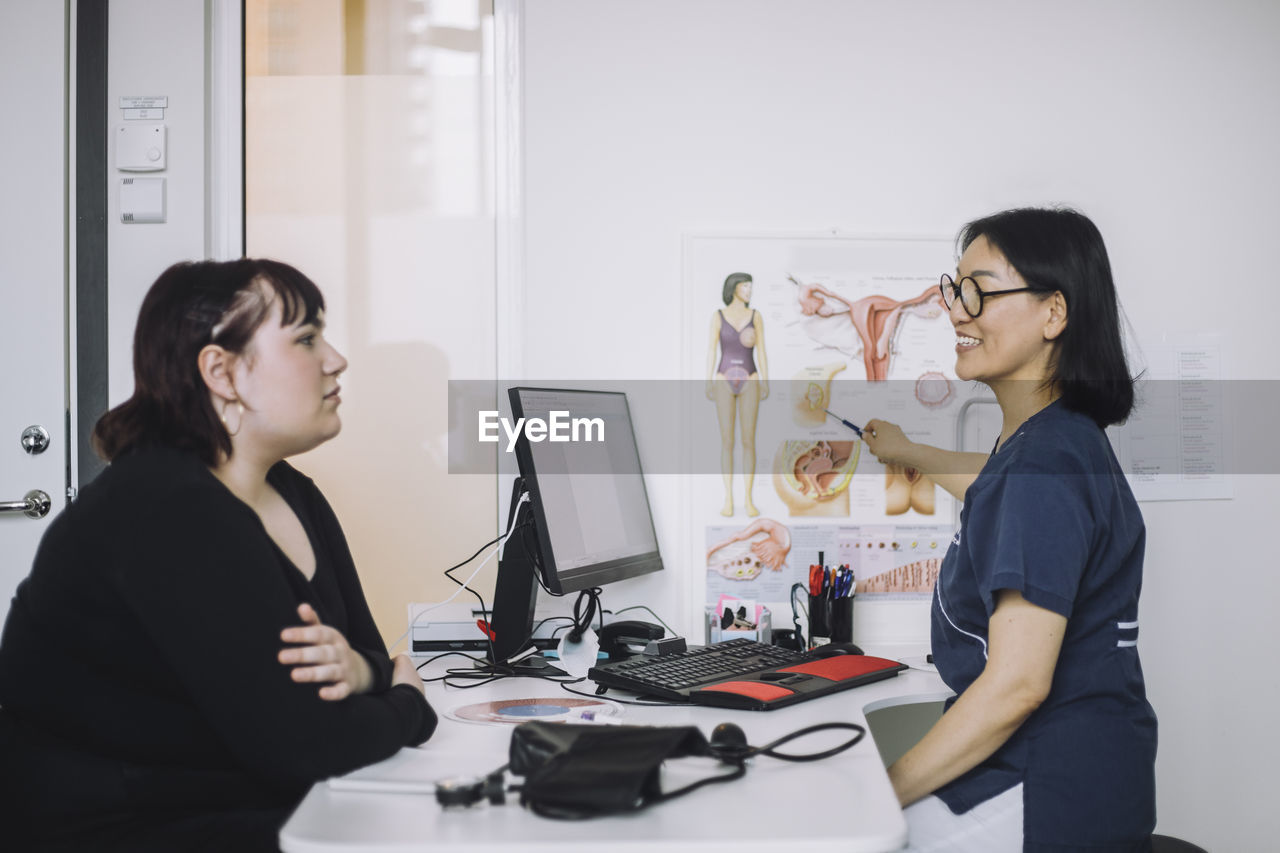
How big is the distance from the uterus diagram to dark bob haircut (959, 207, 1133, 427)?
68 centimetres

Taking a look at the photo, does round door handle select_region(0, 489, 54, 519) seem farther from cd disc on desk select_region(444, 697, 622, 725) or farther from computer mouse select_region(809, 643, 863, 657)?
computer mouse select_region(809, 643, 863, 657)

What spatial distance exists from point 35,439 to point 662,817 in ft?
6.16

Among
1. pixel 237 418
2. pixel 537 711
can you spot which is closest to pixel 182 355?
pixel 237 418

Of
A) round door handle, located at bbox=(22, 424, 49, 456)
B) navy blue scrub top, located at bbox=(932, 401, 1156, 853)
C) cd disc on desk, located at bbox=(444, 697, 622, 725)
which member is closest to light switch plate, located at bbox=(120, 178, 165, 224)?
round door handle, located at bbox=(22, 424, 49, 456)

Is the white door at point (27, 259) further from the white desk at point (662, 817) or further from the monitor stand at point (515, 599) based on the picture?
the white desk at point (662, 817)

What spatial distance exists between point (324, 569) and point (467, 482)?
0.78 m

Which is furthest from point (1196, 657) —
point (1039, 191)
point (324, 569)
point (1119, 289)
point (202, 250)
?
point (202, 250)

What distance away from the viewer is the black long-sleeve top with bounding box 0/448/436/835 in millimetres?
1102

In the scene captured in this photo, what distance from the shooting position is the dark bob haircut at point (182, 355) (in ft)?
4.21

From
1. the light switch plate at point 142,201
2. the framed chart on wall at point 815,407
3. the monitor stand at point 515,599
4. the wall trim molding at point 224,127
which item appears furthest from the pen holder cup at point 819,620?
the light switch plate at point 142,201

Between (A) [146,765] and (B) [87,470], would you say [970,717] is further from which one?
(B) [87,470]

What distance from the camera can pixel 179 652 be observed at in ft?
3.61

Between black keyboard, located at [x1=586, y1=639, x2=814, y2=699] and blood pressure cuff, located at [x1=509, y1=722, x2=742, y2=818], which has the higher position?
blood pressure cuff, located at [x1=509, y1=722, x2=742, y2=818]

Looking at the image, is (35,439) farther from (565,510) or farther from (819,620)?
(819,620)
